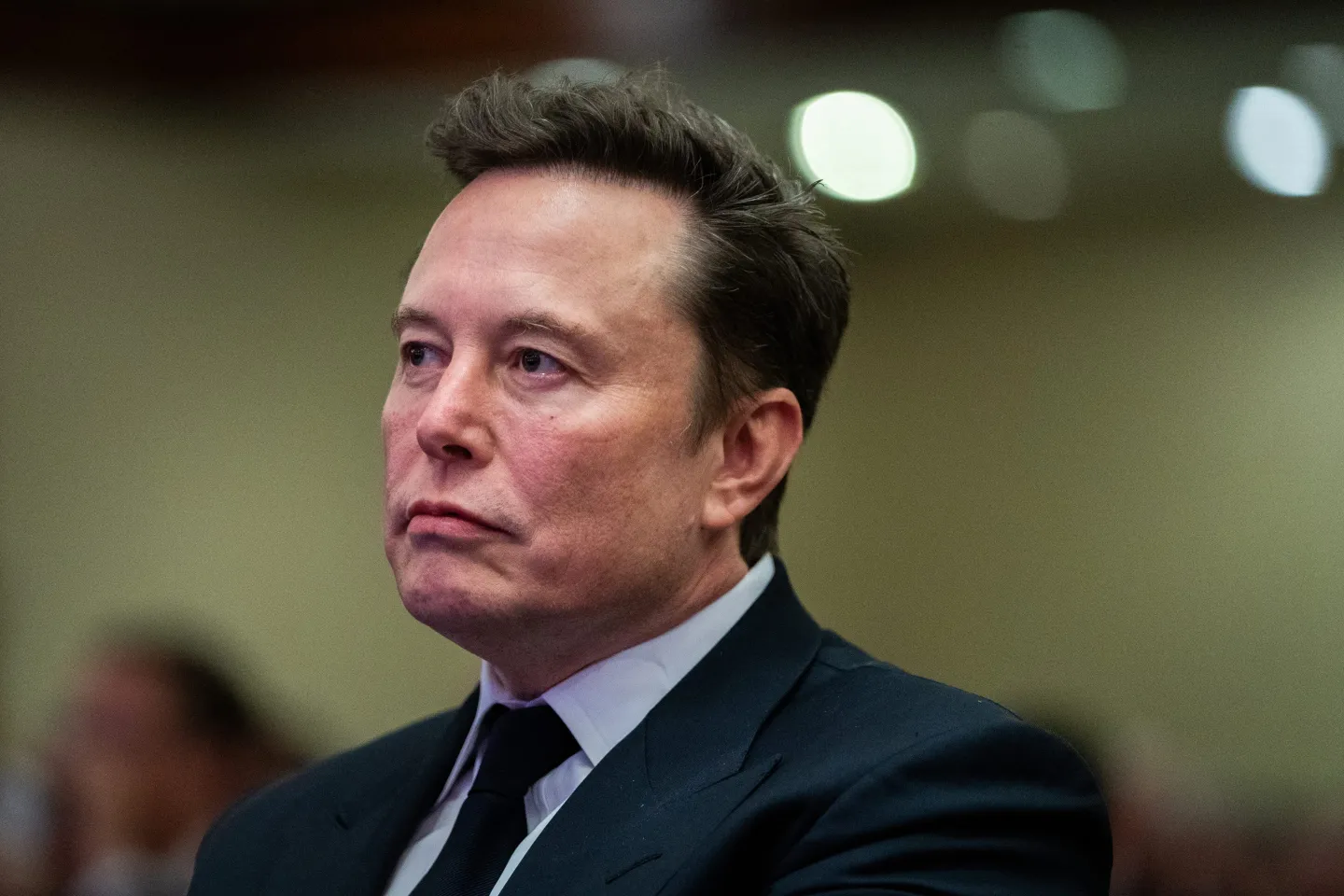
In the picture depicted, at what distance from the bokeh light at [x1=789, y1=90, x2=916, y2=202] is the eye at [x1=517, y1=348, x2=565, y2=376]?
2842 mm

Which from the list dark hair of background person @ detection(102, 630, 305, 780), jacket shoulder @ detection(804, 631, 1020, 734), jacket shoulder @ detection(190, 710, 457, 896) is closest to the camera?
jacket shoulder @ detection(804, 631, 1020, 734)

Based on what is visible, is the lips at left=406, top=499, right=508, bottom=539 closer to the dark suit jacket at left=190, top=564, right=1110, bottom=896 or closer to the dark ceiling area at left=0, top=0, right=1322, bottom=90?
the dark suit jacket at left=190, top=564, right=1110, bottom=896

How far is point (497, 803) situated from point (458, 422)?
40 cm

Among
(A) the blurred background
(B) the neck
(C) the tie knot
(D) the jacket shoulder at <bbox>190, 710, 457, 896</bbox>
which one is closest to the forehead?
(B) the neck

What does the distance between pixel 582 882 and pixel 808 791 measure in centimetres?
23

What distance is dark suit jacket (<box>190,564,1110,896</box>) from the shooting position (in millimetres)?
1396

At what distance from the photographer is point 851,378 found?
4.78 metres

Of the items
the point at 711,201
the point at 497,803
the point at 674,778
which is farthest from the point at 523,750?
the point at 711,201

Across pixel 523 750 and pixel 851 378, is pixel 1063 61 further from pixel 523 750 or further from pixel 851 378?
pixel 523 750

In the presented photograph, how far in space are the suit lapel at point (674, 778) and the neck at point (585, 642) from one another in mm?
62

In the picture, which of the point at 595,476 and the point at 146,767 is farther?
the point at 146,767

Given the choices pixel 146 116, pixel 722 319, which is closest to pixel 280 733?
pixel 146 116

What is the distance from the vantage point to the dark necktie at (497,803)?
61.8 inches

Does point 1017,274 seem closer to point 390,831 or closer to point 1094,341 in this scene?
point 1094,341
